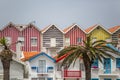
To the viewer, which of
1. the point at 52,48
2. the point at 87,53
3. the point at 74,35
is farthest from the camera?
the point at 74,35

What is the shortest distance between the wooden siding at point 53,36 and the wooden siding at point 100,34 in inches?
271

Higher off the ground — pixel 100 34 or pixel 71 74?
pixel 100 34

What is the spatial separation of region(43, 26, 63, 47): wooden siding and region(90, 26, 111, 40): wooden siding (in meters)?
6.88

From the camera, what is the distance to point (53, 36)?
3925 inches

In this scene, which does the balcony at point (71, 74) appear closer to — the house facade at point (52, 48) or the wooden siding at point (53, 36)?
the house facade at point (52, 48)

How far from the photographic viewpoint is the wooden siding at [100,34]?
10212 centimetres

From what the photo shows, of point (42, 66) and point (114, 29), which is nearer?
point (42, 66)

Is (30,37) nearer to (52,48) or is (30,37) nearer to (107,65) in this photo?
(52,48)

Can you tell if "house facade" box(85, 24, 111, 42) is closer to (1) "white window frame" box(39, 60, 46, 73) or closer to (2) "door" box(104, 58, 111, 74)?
(2) "door" box(104, 58, 111, 74)

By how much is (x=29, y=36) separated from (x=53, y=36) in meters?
4.75

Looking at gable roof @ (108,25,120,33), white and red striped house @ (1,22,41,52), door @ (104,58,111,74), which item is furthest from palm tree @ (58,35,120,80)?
gable roof @ (108,25,120,33)

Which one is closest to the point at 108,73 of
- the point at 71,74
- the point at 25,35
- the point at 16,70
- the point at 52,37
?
the point at 71,74

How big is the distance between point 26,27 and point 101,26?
1533cm

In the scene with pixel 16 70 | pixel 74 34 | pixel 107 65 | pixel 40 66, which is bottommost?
pixel 16 70
